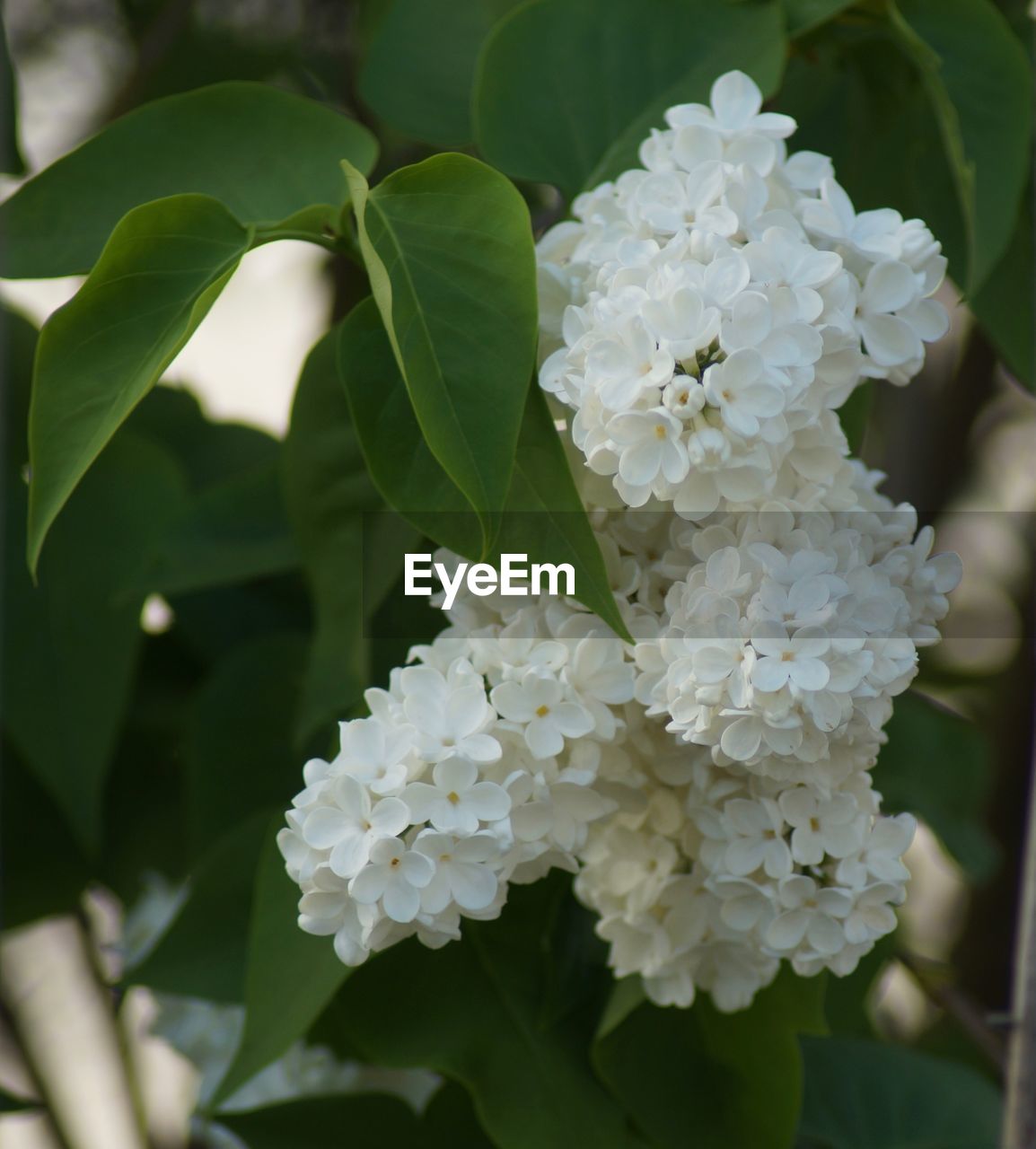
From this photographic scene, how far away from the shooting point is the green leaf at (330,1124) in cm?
44

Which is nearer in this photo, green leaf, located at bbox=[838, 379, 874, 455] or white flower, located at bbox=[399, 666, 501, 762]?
white flower, located at bbox=[399, 666, 501, 762]

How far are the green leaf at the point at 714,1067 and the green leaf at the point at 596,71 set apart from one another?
25cm

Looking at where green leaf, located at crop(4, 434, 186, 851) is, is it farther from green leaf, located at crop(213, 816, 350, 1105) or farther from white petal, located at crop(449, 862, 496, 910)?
white petal, located at crop(449, 862, 496, 910)

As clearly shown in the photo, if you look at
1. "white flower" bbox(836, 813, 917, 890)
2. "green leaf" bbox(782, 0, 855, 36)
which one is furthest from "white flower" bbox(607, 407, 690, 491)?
"green leaf" bbox(782, 0, 855, 36)

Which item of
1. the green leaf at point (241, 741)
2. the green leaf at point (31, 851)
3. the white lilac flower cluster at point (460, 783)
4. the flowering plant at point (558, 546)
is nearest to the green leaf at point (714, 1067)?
the flowering plant at point (558, 546)

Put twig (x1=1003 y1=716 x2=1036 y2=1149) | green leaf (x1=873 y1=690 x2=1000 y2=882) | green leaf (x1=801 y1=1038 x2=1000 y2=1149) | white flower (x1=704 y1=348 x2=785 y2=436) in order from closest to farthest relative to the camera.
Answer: white flower (x1=704 y1=348 x2=785 y2=436), twig (x1=1003 y1=716 x2=1036 y2=1149), green leaf (x1=801 y1=1038 x2=1000 y2=1149), green leaf (x1=873 y1=690 x2=1000 y2=882)

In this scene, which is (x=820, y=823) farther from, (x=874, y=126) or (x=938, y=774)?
(x=938, y=774)

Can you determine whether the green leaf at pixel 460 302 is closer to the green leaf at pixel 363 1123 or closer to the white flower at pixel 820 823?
the white flower at pixel 820 823

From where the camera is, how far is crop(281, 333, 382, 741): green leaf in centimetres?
39

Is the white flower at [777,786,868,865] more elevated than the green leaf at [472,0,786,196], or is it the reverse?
the green leaf at [472,0,786,196]

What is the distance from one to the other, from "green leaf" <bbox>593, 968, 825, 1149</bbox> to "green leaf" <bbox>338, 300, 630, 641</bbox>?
16 cm

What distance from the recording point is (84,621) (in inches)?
20.7

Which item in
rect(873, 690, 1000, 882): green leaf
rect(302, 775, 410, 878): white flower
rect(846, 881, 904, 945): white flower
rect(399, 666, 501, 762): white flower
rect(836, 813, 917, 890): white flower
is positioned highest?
rect(399, 666, 501, 762): white flower

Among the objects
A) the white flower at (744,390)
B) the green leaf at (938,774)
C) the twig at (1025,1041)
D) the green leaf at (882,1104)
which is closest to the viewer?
the white flower at (744,390)
